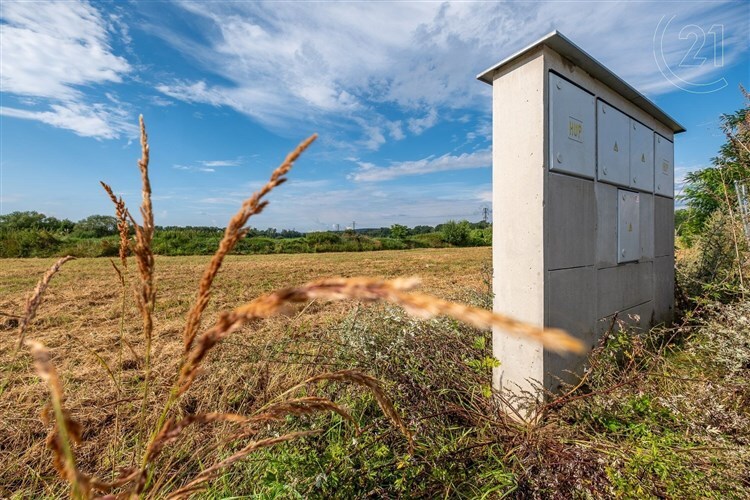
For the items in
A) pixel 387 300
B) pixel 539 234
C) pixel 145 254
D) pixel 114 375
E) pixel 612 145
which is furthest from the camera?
pixel 612 145

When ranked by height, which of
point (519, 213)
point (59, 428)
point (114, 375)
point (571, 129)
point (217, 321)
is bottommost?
point (114, 375)

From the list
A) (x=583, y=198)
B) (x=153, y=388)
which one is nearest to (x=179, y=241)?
(x=153, y=388)

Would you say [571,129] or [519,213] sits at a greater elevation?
[571,129]

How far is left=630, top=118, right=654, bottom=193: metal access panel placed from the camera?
4.53m

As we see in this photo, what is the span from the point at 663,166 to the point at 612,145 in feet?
7.45

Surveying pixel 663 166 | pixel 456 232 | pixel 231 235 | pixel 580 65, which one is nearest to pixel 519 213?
pixel 580 65

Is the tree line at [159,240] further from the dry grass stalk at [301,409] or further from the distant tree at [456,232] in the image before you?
the dry grass stalk at [301,409]

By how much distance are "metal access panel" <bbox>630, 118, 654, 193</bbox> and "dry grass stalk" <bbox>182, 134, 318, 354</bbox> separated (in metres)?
5.09

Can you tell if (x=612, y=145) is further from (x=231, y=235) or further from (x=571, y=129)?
(x=231, y=235)

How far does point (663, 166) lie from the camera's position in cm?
550

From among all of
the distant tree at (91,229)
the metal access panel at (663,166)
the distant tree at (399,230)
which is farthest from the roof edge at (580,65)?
the distant tree at (399,230)

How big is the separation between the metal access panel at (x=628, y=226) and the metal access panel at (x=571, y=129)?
0.97 meters

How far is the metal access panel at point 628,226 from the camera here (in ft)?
13.8

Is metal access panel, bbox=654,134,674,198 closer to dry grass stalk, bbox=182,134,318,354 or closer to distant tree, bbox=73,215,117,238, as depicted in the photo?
dry grass stalk, bbox=182,134,318,354
